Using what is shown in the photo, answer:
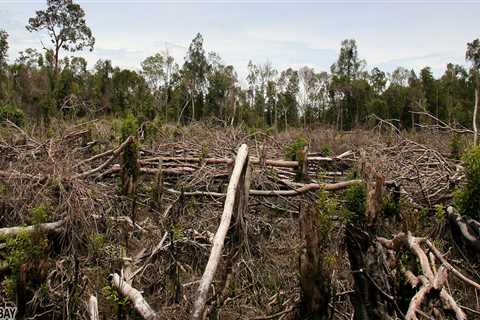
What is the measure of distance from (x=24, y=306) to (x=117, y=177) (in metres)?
3.26

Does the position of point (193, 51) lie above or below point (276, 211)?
above

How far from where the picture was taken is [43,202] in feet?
15.8

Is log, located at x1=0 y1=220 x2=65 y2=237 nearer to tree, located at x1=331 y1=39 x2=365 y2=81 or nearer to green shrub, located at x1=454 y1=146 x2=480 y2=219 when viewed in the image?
green shrub, located at x1=454 y1=146 x2=480 y2=219

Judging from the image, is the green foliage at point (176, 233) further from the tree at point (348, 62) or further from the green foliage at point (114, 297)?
the tree at point (348, 62)

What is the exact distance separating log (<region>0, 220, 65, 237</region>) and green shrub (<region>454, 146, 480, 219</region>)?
4.31 metres

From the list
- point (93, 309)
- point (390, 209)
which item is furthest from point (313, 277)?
point (390, 209)

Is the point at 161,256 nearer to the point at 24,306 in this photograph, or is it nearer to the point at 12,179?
the point at 24,306

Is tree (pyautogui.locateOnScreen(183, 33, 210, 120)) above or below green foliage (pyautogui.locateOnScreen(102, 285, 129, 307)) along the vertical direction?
above

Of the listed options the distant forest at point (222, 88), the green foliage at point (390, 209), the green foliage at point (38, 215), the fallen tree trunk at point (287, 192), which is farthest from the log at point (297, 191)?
the distant forest at point (222, 88)

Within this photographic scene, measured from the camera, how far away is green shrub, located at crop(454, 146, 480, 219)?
494cm

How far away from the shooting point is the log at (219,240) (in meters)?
2.73

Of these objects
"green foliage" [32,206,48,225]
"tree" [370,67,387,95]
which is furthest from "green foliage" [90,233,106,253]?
"tree" [370,67,387,95]

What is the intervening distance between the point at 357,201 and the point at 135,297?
1.98 m

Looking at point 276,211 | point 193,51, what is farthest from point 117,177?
point 193,51
